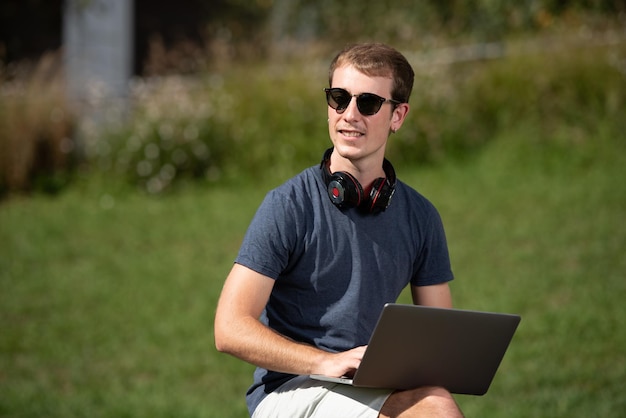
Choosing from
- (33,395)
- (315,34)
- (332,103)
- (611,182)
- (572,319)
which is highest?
(315,34)

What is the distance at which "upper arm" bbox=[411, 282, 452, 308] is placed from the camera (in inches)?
117

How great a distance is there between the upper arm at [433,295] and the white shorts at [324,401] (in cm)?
42

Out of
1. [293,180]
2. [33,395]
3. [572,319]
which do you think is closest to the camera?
[293,180]

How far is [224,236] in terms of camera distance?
8.52 m

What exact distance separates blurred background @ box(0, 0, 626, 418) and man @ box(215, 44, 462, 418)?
2.60 metres

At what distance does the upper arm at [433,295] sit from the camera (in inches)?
117

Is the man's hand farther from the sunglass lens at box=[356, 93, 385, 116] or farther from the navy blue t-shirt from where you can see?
the sunglass lens at box=[356, 93, 385, 116]

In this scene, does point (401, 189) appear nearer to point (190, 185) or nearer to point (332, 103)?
point (332, 103)

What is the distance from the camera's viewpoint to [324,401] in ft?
8.75

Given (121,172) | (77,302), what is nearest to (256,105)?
(121,172)

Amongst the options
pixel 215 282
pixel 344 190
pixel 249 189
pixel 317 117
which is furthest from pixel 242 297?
pixel 317 117

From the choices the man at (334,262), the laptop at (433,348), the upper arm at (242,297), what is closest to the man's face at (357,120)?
the man at (334,262)

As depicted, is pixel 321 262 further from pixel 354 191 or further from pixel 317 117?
pixel 317 117

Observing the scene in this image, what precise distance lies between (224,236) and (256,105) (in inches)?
96.8
